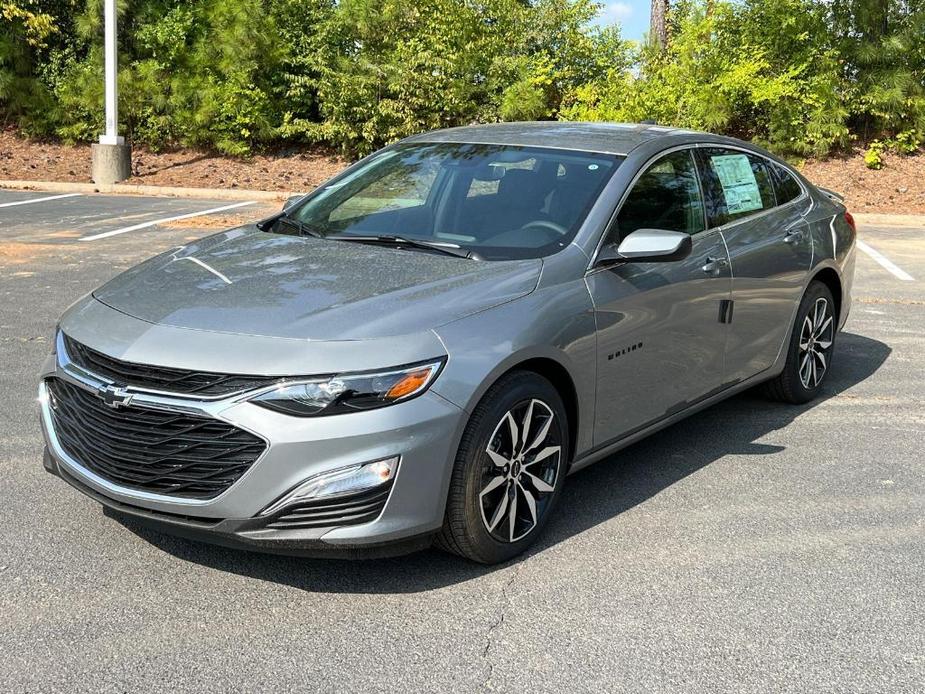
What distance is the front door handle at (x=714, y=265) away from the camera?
528cm

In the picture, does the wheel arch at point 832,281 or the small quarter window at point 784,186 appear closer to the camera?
the small quarter window at point 784,186

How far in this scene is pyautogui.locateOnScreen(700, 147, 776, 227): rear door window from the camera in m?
5.62

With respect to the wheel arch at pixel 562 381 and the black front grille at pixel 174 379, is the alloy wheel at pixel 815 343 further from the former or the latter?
the black front grille at pixel 174 379

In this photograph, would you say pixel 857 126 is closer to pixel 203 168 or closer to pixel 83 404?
pixel 203 168

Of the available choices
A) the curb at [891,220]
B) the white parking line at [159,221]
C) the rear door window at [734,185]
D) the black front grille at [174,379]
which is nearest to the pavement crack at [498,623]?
the black front grille at [174,379]

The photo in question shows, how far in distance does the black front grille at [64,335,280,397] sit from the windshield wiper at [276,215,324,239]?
1390 millimetres

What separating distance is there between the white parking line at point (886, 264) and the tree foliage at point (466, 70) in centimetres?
667

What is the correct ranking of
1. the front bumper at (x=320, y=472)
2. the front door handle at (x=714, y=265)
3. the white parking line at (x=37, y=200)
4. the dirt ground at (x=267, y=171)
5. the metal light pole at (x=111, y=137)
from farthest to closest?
the metal light pole at (x=111, y=137) → the dirt ground at (x=267, y=171) → the white parking line at (x=37, y=200) → the front door handle at (x=714, y=265) → the front bumper at (x=320, y=472)

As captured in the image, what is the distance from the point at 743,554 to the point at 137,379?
239 cm

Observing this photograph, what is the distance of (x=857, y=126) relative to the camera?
20953mm

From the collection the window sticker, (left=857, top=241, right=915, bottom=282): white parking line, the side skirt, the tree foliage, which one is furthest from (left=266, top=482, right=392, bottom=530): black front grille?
the tree foliage

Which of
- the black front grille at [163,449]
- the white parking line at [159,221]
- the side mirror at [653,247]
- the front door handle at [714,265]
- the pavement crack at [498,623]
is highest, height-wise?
the side mirror at [653,247]

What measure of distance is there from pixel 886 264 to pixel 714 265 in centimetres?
773

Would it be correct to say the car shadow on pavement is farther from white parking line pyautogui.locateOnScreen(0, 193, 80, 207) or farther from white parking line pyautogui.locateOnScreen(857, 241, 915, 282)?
white parking line pyautogui.locateOnScreen(0, 193, 80, 207)
